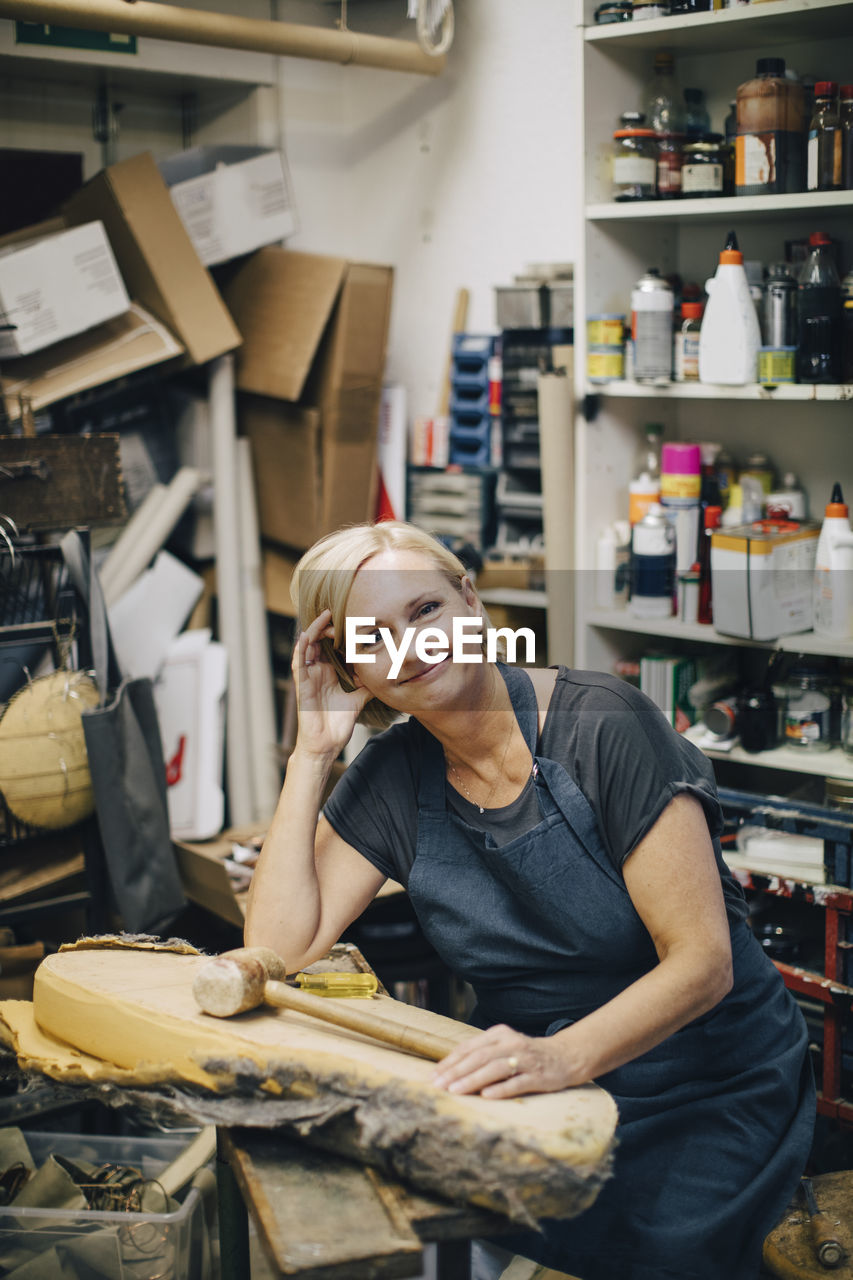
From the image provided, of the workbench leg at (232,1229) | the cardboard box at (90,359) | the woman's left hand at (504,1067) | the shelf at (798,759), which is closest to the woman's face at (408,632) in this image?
the woman's left hand at (504,1067)

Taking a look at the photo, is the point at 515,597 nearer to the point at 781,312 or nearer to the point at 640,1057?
the point at 781,312

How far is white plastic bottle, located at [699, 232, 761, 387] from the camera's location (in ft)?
7.66

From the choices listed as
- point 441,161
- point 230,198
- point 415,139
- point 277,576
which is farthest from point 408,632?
point 415,139

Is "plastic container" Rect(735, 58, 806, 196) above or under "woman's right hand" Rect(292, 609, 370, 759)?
above

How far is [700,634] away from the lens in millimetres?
2471

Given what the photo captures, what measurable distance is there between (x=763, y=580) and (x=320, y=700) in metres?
1.04

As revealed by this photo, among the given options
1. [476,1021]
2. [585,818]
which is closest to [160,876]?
[476,1021]

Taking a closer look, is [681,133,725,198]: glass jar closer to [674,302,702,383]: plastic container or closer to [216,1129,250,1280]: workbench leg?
[674,302,702,383]: plastic container

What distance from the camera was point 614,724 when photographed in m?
1.49

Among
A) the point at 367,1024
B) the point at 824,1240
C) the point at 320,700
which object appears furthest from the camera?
the point at 824,1240

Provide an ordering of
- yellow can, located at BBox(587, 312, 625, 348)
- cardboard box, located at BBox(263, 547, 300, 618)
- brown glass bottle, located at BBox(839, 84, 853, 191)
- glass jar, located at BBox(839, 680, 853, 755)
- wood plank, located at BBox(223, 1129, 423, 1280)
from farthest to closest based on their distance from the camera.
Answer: cardboard box, located at BBox(263, 547, 300, 618) < yellow can, located at BBox(587, 312, 625, 348) < glass jar, located at BBox(839, 680, 853, 755) < brown glass bottle, located at BBox(839, 84, 853, 191) < wood plank, located at BBox(223, 1129, 423, 1280)

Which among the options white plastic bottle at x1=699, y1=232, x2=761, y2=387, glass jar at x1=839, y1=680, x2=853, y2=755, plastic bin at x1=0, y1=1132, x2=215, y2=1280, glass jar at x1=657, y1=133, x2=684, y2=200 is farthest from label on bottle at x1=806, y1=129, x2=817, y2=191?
plastic bin at x1=0, y1=1132, x2=215, y2=1280

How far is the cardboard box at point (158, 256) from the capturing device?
293 cm

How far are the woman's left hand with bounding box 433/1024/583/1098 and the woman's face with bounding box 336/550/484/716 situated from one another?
0.45 m
